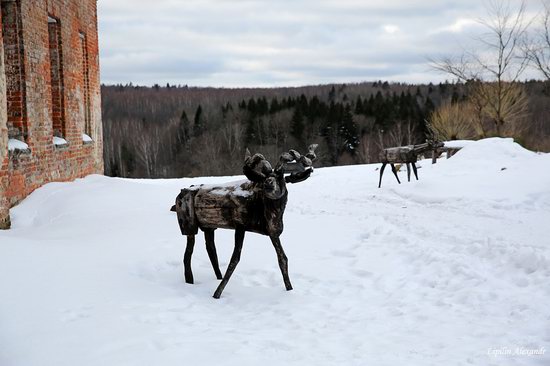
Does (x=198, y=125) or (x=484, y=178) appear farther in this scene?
(x=198, y=125)

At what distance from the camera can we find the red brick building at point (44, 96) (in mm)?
8602

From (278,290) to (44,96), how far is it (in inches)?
271

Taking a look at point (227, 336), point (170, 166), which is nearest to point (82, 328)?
point (227, 336)

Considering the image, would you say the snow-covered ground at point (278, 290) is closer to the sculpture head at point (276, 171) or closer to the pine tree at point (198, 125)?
the sculpture head at point (276, 171)

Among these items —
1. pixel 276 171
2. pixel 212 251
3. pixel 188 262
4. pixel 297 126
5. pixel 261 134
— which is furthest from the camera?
pixel 261 134

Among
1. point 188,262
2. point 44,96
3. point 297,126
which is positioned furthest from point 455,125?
point 297,126

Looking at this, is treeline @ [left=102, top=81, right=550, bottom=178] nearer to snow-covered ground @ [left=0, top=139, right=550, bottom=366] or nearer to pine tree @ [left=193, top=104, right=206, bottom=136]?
pine tree @ [left=193, top=104, right=206, bottom=136]

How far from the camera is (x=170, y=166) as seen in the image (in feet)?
201

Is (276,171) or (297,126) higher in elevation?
(297,126)

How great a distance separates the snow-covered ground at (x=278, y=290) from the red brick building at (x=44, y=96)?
606 mm

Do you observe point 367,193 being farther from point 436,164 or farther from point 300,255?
point 300,255

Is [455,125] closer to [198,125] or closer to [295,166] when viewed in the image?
[295,166]

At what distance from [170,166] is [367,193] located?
162 ft

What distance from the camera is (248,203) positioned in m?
5.49
